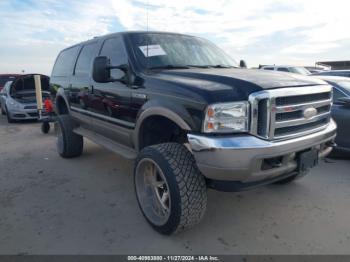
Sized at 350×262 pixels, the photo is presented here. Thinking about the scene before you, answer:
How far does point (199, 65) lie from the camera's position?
3797mm

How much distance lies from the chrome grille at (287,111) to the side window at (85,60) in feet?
A: 10.2

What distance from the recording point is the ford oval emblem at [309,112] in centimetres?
284

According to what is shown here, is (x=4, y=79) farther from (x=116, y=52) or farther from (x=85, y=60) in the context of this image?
(x=116, y=52)

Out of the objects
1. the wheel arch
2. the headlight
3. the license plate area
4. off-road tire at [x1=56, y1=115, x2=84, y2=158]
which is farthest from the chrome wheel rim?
off-road tire at [x1=56, y1=115, x2=84, y2=158]

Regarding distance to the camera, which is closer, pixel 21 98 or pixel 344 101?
pixel 344 101

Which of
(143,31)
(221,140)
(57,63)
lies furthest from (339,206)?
(57,63)

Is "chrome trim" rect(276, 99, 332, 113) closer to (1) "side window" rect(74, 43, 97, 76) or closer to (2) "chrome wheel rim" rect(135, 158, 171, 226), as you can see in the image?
(2) "chrome wheel rim" rect(135, 158, 171, 226)

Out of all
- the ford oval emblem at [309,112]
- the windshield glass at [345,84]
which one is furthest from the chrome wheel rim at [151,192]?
the windshield glass at [345,84]

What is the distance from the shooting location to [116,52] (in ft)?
13.1

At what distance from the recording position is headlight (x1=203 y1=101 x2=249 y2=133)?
250 cm

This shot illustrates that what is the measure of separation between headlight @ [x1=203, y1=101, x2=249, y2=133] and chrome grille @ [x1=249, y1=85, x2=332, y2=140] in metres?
0.07

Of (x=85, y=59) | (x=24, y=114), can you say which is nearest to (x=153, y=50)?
(x=85, y=59)

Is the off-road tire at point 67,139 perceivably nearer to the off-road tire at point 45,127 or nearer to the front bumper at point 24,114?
the off-road tire at point 45,127

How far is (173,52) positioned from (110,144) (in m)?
1.54
